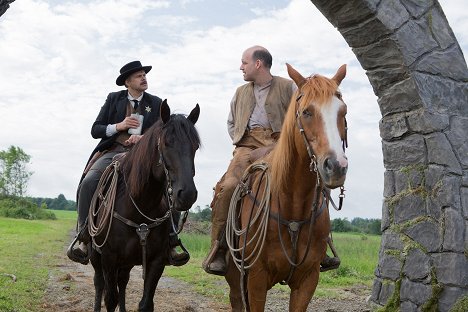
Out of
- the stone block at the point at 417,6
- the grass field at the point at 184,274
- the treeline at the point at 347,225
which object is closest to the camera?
the stone block at the point at 417,6

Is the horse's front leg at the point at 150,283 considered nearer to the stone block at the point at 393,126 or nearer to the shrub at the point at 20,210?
the stone block at the point at 393,126

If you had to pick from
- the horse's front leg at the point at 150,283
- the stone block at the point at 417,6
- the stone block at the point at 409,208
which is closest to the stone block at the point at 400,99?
the stone block at the point at 417,6

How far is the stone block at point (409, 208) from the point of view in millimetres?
6214

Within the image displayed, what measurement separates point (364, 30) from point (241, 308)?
3.00 metres

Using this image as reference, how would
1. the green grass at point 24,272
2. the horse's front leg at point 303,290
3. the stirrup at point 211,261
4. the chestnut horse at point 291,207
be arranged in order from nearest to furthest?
the chestnut horse at point 291,207 < the horse's front leg at point 303,290 < the stirrup at point 211,261 < the green grass at point 24,272

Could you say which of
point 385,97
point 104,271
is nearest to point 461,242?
point 385,97

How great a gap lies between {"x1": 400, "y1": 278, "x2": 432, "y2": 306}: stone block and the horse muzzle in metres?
2.70

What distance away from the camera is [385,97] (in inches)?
256

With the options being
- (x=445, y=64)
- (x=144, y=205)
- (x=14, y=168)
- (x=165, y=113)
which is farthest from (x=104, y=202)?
(x=14, y=168)

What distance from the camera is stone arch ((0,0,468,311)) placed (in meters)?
6.05

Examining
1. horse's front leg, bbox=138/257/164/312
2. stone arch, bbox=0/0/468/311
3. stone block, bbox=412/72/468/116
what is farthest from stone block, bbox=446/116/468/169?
horse's front leg, bbox=138/257/164/312

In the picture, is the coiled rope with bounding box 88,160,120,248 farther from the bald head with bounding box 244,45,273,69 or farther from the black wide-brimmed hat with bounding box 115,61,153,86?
the bald head with bounding box 244,45,273,69

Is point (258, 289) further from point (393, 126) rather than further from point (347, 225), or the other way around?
point (347, 225)

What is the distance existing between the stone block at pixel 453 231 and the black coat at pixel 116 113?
3.30 m
